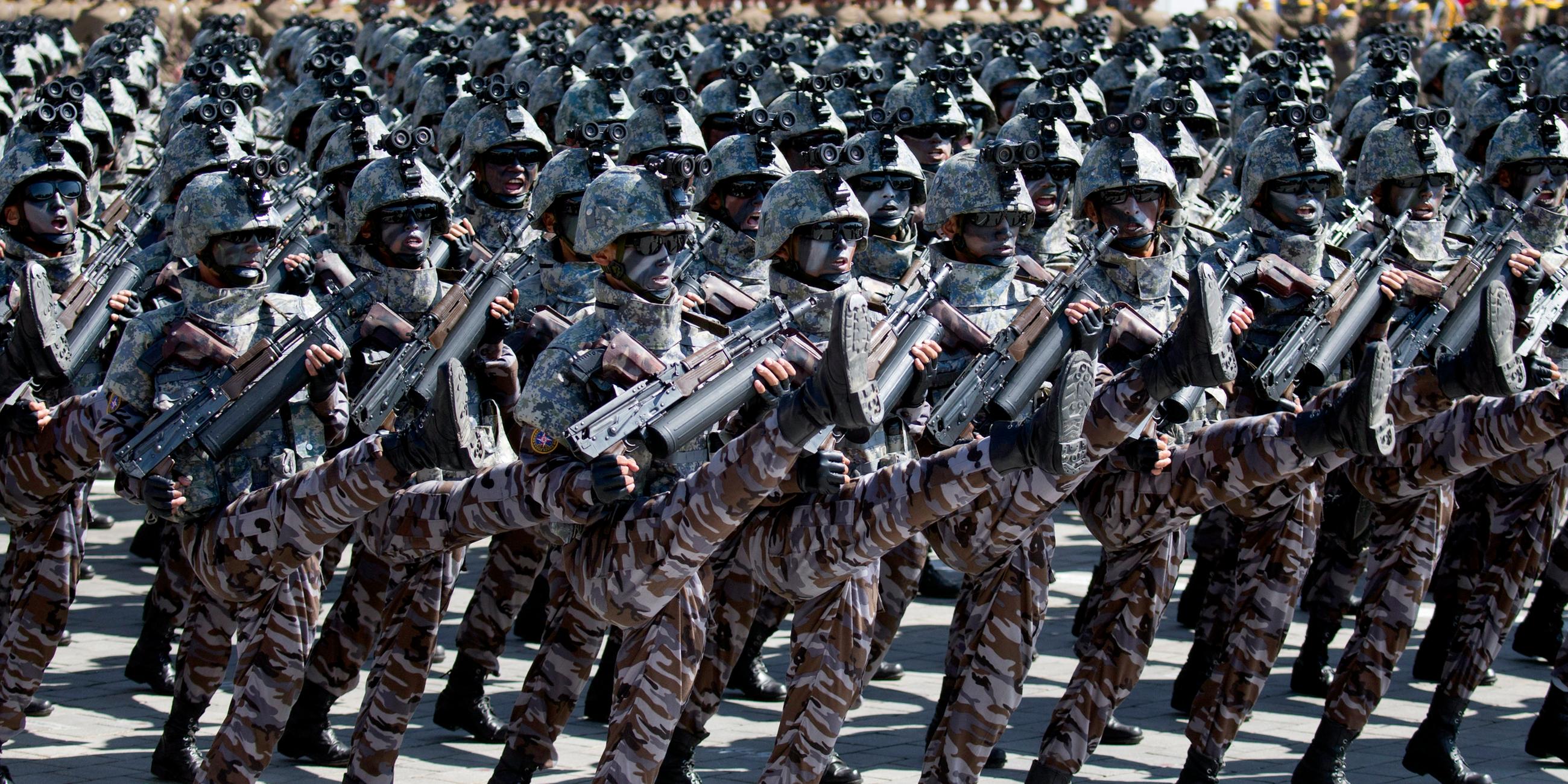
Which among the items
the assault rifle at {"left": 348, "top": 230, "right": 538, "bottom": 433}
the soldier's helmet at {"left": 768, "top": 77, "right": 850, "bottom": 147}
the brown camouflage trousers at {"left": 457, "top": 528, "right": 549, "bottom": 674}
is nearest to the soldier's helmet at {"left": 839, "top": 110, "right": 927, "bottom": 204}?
the assault rifle at {"left": 348, "top": 230, "right": 538, "bottom": 433}

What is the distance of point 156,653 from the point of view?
10.6 metres

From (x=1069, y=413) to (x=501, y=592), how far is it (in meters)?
3.26

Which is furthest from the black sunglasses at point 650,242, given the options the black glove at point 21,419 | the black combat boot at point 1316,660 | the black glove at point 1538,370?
the black combat boot at point 1316,660

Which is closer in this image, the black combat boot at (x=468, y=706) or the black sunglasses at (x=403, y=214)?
the black combat boot at (x=468, y=706)

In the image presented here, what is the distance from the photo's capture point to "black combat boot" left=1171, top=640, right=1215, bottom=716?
10844mm

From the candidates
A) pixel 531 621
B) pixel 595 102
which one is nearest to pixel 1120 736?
pixel 531 621

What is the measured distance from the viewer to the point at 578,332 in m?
8.42

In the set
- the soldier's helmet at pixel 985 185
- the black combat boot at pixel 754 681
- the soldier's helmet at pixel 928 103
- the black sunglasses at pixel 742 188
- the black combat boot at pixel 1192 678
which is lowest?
the black combat boot at pixel 754 681

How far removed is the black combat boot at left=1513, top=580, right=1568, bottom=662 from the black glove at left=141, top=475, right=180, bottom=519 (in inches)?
287

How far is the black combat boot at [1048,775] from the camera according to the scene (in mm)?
→ 8828

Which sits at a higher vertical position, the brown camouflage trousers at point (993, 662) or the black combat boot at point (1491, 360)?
the black combat boot at point (1491, 360)

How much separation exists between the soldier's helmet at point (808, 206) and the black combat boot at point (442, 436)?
1762mm

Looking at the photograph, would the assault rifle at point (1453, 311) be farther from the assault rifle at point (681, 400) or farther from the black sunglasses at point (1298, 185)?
the assault rifle at point (681, 400)

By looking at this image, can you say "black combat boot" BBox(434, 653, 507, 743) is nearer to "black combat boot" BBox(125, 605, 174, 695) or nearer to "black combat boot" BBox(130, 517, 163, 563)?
"black combat boot" BBox(125, 605, 174, 695)
